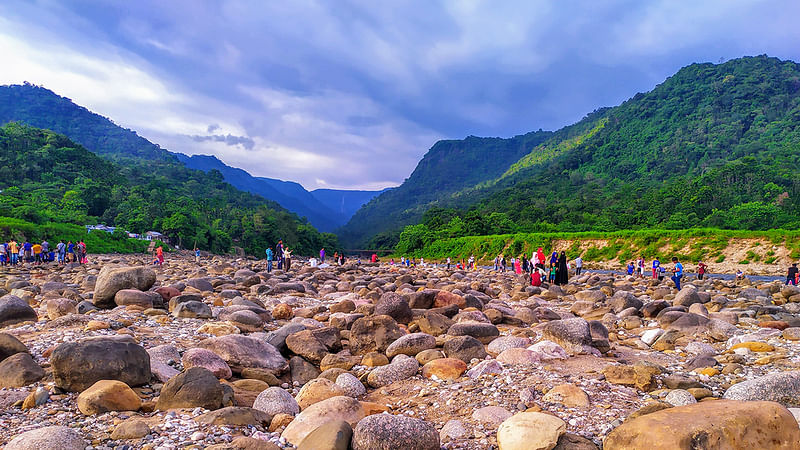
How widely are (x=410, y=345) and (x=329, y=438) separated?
11.4ft

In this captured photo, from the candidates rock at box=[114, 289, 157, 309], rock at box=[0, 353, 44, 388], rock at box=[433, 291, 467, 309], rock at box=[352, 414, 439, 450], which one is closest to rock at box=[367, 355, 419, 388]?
rock at box=[352, 414, 439, 450]

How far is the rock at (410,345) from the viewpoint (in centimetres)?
710

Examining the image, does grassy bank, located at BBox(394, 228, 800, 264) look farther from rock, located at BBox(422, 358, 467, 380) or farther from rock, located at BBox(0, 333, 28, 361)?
rock, located at BBox(0, 333, 28, 361)

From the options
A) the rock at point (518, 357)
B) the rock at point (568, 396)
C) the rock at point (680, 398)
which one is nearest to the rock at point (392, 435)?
the rock at point (568, 396)

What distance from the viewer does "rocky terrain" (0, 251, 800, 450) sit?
3803 mm

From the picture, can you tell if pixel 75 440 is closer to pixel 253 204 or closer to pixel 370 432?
pixel 370 432

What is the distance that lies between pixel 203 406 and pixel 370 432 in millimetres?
2007

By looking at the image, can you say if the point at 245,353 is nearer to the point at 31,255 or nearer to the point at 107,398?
the point at 107,398

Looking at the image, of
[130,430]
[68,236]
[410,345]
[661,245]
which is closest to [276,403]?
[130,430]

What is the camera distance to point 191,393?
4.75 meters

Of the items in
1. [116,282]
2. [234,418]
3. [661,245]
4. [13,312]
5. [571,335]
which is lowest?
[234,418]

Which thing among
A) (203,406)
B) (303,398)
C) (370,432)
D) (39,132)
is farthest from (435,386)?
(39,132)

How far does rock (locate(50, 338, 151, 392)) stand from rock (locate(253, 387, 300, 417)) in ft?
4.98

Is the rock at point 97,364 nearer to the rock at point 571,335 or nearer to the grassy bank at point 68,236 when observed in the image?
the rock at point 571,335
